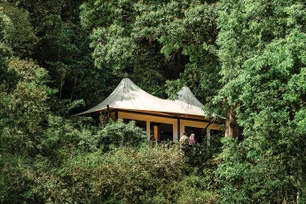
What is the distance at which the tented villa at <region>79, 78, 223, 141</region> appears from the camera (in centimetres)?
2117

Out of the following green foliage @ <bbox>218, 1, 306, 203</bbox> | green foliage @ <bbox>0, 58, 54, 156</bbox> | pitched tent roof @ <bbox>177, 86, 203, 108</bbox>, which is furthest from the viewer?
pitched tent roof @ <bbox>177, 86, 203, 108</bbox>

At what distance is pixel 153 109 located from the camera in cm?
2106

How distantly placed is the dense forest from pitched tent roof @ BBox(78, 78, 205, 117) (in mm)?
844

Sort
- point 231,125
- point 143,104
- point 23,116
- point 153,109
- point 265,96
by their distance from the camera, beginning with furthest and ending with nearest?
point 143,104, point 153,109, point 231,125, point 23,116, point 265,96

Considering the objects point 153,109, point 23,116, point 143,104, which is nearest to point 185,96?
point 153,109

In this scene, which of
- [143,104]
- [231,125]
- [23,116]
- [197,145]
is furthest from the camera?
[143,104]

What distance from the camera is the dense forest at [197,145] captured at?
47.8 ft

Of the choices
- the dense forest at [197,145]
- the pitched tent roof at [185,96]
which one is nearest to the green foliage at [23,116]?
the dense forest at [197,145]

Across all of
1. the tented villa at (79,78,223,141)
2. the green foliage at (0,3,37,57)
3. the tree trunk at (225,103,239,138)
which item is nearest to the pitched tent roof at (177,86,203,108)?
the tented villa at (79,78,223,141)

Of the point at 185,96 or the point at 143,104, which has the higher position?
the point at 185,96

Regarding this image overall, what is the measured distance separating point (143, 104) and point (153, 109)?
0.45 metres

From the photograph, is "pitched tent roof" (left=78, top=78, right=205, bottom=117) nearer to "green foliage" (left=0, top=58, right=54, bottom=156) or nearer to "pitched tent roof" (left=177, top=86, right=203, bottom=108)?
"pitched tent roof" (left=177, top=86, right=203, bottom=108)

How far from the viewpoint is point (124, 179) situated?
1593cm

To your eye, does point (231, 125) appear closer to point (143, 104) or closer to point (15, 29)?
point (143, 104)
